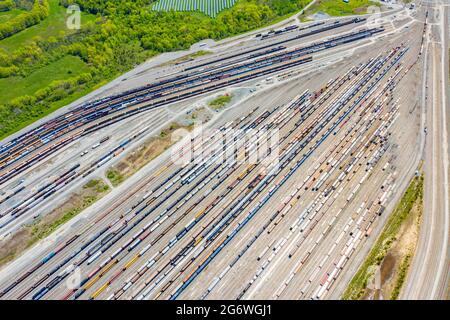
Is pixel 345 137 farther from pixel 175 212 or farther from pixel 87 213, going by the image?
pixel 87 213

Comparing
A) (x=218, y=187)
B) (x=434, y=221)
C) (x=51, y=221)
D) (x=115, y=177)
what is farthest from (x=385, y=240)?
(x=51, y=221)

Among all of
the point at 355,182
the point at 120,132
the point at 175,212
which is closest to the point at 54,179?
the point at 120,132

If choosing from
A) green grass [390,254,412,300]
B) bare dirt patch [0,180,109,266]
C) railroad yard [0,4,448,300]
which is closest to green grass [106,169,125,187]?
railroad yard [0,4,448,300]

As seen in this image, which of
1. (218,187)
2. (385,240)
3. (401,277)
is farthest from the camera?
(218,187)

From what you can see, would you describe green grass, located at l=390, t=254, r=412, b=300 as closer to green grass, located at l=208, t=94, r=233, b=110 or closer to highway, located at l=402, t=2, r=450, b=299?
highway, located at l=402, t=2, r=450, b=299

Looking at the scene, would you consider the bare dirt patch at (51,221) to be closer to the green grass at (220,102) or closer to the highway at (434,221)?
the green grass at (220,102)

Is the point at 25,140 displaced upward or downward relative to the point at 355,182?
upward

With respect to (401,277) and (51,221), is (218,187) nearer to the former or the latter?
(51,221)

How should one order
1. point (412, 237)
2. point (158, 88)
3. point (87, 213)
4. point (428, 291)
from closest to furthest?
1. point (428, 291)
2. point (412, 237)
3. point (87, 213)
4. point (158, 88)

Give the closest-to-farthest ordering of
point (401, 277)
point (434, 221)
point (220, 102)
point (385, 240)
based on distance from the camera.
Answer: point (401, 277)
point (385, 240)
point (434, 221)
point (220, 102)
